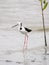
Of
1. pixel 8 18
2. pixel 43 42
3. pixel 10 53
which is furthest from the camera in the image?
pixel 8 18

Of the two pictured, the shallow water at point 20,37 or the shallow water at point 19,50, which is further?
the shallow water at point 20,37

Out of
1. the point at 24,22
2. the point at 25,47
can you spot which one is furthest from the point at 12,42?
the point at 24,22

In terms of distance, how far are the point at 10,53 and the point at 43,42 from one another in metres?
1.60

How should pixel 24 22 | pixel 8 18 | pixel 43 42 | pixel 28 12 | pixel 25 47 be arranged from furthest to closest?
pixel 28 12, pixel 8 18, pixel 24 22, pixel 43 42, pixel 25 47

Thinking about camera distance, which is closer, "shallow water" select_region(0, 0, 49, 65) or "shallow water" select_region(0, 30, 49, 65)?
"shallow water" select_region(0, 30, 49, 65)

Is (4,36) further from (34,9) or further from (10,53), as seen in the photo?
(34,9)

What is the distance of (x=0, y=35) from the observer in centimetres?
1089

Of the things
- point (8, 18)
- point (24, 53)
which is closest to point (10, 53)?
point (24, 53)

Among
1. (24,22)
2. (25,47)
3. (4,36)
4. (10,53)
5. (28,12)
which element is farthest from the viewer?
(28,12)

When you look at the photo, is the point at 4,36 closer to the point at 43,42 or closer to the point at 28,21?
the point at 43,42

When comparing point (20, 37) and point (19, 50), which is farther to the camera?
point (20, 37)

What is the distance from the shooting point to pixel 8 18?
47.3 ft

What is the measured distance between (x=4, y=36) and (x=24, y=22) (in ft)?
9.50

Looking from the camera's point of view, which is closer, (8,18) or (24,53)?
(24,53)
